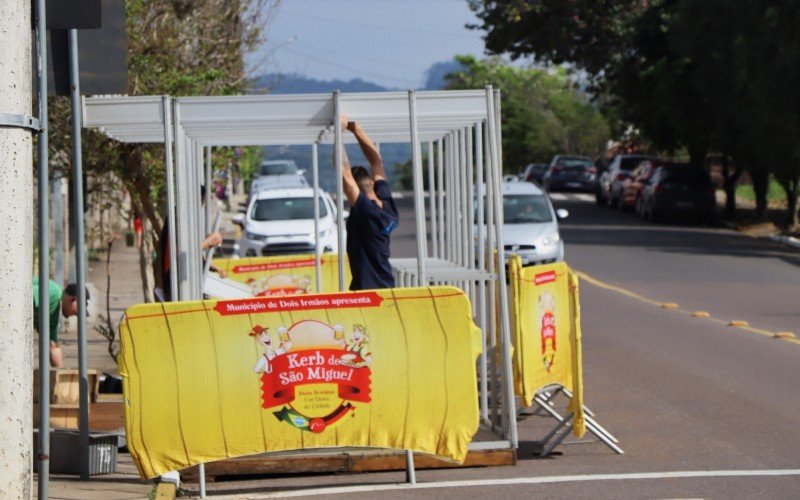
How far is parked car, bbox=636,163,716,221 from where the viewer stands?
3994 centimetres

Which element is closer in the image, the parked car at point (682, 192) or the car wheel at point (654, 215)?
the parked car at point (682, 192)

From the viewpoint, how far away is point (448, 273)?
971cm

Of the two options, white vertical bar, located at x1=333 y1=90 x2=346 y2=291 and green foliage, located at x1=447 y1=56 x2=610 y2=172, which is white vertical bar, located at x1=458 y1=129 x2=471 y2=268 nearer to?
white vertical bar, located at x1=333 y1=90 x2=346 y2=291

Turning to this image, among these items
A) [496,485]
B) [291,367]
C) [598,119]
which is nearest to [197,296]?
[291,367]

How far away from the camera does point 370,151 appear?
30.5ft

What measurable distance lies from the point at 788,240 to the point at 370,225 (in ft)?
85.2

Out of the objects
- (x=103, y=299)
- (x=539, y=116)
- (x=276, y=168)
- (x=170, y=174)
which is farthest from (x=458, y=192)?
(x=539, y=116)

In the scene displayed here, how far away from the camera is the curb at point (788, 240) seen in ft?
106

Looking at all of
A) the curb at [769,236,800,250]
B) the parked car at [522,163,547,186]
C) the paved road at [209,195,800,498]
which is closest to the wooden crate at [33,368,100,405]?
the paved road at [209,195,800,498]

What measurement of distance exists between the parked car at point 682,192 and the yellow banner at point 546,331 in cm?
3042

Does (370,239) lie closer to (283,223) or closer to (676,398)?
(676,398)

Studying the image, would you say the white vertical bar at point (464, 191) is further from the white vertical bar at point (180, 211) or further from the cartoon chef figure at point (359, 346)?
the cartoon chef figure at point (359, 346)

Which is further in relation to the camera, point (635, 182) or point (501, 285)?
point (635, 182)

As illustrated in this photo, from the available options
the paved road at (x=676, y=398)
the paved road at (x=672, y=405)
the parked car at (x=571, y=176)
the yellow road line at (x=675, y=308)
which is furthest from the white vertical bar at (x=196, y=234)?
the parked car at (x=571, y=176)
